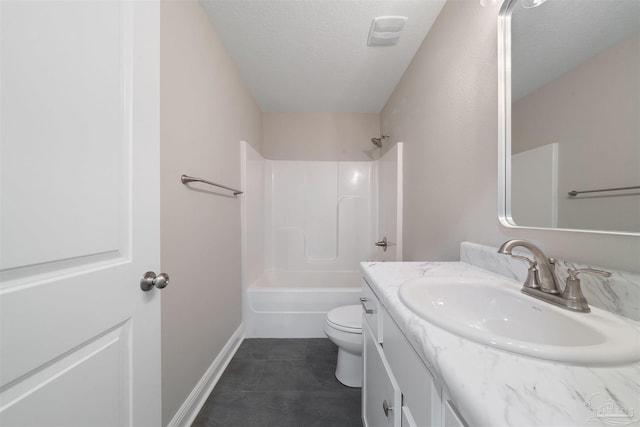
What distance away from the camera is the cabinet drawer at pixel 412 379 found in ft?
1.42

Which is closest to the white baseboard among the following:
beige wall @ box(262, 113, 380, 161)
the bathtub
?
the bathtub

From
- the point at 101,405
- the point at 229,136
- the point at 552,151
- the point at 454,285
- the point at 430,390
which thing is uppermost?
the point at 229,136

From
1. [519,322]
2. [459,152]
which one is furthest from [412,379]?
[459,152]

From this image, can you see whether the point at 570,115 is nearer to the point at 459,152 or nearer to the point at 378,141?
the point at 459,152

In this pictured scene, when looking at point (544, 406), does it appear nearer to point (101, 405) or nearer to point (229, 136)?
point (101, 405)

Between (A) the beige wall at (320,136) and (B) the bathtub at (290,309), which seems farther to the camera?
(A) the beige wall at (320,136)

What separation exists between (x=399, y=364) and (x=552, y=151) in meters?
0.80

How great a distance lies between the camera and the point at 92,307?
1.66ft

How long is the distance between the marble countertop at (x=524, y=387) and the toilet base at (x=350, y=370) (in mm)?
1200

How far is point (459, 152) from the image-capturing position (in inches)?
44.7

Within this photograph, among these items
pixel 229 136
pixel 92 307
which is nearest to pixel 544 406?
pixel 92 307

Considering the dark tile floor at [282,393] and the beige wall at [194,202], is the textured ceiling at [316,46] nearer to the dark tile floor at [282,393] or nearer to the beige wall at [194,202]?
the beige wall at [194,202]

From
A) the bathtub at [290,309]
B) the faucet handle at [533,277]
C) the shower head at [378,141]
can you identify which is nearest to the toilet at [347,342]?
the bathtub at [290,309]

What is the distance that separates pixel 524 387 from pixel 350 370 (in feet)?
4.49
